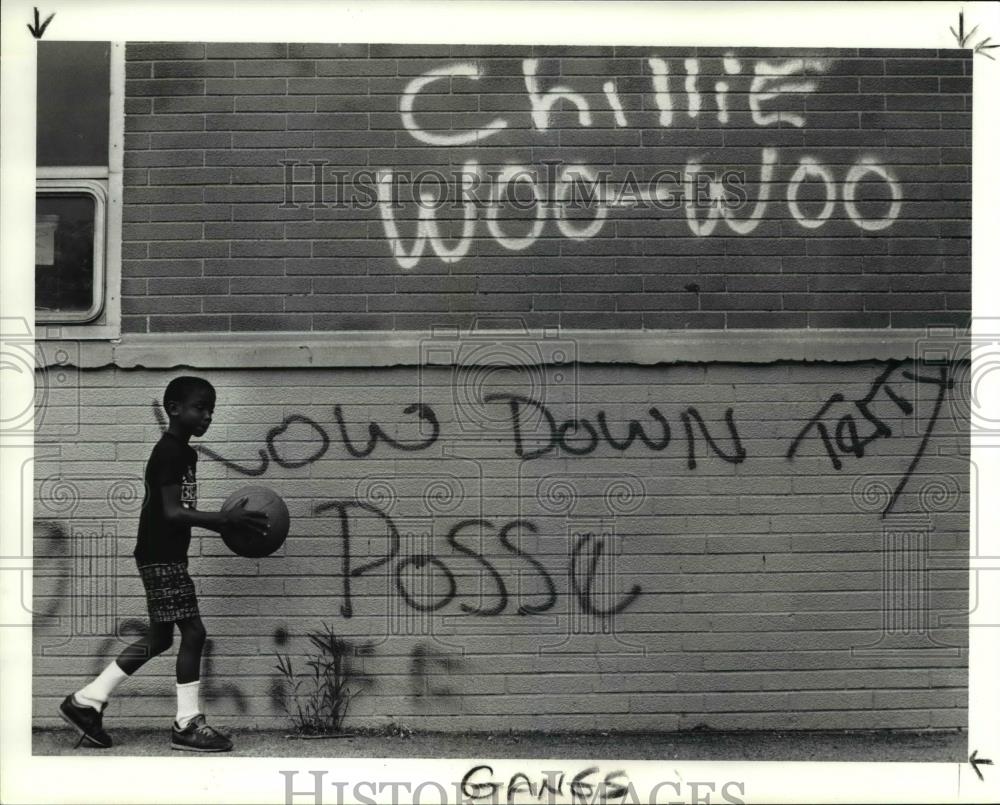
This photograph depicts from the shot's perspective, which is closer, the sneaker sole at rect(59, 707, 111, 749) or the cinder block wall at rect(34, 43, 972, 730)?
the sneaker sole at rect(59, 707, 111, 749)

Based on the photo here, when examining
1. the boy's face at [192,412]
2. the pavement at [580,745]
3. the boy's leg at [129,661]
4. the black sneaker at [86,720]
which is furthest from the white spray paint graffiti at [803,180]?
the black sneaker at [86,720]

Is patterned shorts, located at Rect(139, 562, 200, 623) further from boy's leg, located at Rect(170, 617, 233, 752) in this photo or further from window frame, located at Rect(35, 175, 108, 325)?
window frame, located at Rect(35, 175, 108, 325)

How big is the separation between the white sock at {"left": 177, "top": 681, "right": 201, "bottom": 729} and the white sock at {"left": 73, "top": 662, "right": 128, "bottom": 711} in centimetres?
26

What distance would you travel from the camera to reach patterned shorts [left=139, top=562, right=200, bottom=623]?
5949mm

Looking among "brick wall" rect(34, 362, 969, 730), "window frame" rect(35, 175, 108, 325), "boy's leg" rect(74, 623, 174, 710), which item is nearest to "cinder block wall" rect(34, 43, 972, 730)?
"brick wall" rect(34, 362, 969, 730)

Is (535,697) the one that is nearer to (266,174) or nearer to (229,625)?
(229,625)

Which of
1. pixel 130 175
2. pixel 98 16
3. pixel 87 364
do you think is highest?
pixel 98 16

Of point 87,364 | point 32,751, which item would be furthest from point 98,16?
point 32,751

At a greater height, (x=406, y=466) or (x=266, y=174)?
(x=266, y=174)

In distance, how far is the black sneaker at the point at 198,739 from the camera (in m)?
6.00

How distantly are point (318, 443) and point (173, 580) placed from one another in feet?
2.87

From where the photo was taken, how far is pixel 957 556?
20.2 feet

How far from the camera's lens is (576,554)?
20.3ft

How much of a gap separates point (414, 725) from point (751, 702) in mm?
1528
